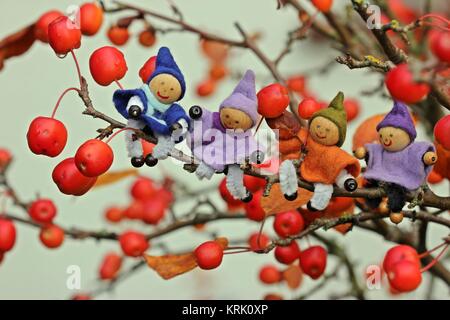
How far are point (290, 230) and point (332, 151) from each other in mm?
113

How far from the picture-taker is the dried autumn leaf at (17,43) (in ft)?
1.97

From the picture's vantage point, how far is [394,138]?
1.44 ft

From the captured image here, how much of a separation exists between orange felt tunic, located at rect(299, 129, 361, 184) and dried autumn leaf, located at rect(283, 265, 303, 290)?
0.25 m

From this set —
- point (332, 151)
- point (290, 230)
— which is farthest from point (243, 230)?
point (332, 151)

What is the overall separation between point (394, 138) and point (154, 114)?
0.14 metres

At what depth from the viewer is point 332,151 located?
45 cm

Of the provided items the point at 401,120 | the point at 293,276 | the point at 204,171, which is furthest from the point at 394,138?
the point at 293,276

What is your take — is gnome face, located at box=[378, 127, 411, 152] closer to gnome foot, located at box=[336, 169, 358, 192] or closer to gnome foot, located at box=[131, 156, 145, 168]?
gnome foot, located at box=[336, 169, 358, 192]

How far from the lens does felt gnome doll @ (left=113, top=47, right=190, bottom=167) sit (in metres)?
0.43

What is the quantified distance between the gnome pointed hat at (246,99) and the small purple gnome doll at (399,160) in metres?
0.08

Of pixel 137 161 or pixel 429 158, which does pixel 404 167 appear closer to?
pixel 429 158

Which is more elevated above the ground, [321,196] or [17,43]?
[17,43]
